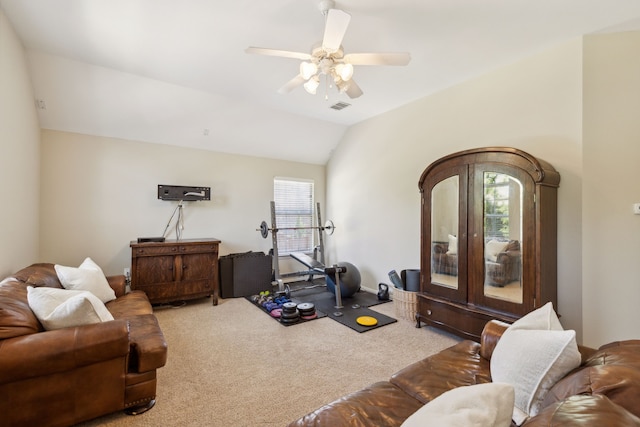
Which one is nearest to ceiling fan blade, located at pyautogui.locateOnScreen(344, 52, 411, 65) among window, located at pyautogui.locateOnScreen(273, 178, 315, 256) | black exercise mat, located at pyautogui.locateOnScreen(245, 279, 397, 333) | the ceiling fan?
the ceiling fan

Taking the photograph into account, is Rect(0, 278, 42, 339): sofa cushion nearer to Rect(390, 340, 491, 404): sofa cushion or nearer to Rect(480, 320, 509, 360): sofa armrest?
Rect(390, 340, 491, 404): sofa cushion

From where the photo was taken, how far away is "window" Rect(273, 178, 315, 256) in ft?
18.8

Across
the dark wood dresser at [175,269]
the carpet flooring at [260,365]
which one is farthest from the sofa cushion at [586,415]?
the dark wood dresser at [175,269]

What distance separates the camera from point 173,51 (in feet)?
9.61

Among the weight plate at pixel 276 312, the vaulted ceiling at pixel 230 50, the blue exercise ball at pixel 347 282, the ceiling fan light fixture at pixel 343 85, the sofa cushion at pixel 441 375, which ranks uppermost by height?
the vaulted ceiling at pixel 230 50

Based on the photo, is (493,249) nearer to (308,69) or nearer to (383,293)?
(383,293)

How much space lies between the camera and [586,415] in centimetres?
73

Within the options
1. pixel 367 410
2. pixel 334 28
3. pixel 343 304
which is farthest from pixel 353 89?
pixel 343 304

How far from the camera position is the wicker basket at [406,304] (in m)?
3.58

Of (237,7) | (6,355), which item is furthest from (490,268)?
(6,355)

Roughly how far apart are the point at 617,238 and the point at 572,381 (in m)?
2.19

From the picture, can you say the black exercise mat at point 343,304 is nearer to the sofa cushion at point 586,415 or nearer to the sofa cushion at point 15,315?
the sofa cushion at point 15,315

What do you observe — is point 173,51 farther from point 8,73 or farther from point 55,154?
point 55,154

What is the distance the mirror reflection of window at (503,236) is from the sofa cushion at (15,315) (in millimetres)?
3609
